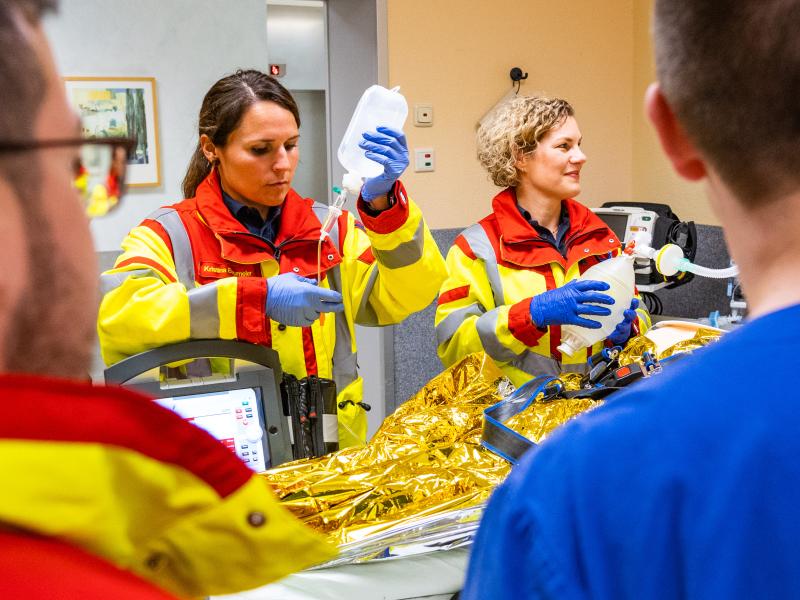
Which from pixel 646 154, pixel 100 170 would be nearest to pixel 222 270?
pixel 100 170

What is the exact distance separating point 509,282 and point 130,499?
5.67 ft

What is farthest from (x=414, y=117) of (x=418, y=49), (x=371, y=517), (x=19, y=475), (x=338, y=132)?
(x=19, y=475)

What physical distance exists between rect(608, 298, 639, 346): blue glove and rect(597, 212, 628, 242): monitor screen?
4.09ft

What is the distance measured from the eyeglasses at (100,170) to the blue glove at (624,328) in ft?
5.04

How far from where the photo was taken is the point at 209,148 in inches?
76.1

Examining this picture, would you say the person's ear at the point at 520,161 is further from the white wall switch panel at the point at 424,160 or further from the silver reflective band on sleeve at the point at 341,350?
the white wall switch panel at the point at 424,160

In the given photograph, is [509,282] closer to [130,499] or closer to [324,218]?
[324,218]

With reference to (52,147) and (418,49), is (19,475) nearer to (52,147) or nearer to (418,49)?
(52,147)

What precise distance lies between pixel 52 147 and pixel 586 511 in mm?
371

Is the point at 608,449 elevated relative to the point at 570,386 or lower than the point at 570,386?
elevated

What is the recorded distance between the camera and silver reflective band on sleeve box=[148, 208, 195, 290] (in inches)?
71.1

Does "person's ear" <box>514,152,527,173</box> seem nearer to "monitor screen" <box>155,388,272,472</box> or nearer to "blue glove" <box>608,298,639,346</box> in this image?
"blue glove" <box>608,298,639,346</box>

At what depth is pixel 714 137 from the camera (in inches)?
22.1

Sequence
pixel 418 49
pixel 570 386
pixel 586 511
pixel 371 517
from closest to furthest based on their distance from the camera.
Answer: pixel 586 511
pixel 371 517
pixel 570 386
pixel 418 49
